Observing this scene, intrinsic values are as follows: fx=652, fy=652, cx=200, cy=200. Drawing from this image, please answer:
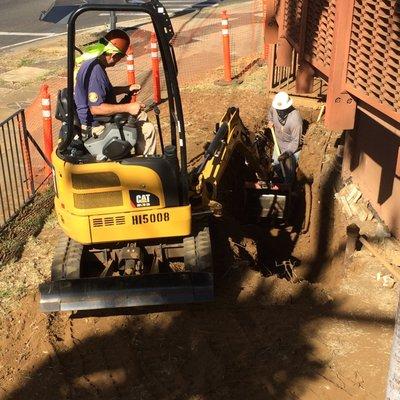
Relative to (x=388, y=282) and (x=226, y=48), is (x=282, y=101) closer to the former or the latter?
(x=388, y=282)

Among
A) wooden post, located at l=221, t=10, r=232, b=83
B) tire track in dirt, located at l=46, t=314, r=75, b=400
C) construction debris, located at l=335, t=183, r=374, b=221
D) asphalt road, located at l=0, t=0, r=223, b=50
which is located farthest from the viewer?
asphalt road, located at l=0, t=0, r=223, b=50

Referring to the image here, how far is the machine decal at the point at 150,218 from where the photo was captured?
21.0ft

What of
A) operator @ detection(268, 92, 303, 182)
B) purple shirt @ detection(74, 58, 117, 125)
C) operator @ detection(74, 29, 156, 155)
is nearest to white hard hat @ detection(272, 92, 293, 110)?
operator @ detection(268, 92, 303, 182)

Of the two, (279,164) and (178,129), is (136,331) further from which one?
(279,164)

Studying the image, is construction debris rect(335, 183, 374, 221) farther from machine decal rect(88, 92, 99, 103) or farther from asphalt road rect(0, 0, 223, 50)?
asphalt road rect(0, 0, 223, 50)

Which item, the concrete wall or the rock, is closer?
the rock

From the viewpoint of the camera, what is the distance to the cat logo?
20.8 ft

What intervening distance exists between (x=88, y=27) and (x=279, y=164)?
14177 millimetres

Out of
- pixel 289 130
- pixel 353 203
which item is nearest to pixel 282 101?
pixel 289 130

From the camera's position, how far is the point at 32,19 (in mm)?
24094

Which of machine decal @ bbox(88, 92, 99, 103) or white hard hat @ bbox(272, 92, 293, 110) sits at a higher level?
machine decal @ bbox(88, 92, 99, 103)

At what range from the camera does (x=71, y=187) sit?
6230mm

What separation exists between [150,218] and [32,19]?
19.8m

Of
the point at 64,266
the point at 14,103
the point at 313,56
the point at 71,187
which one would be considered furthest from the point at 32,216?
the point at 14,103
